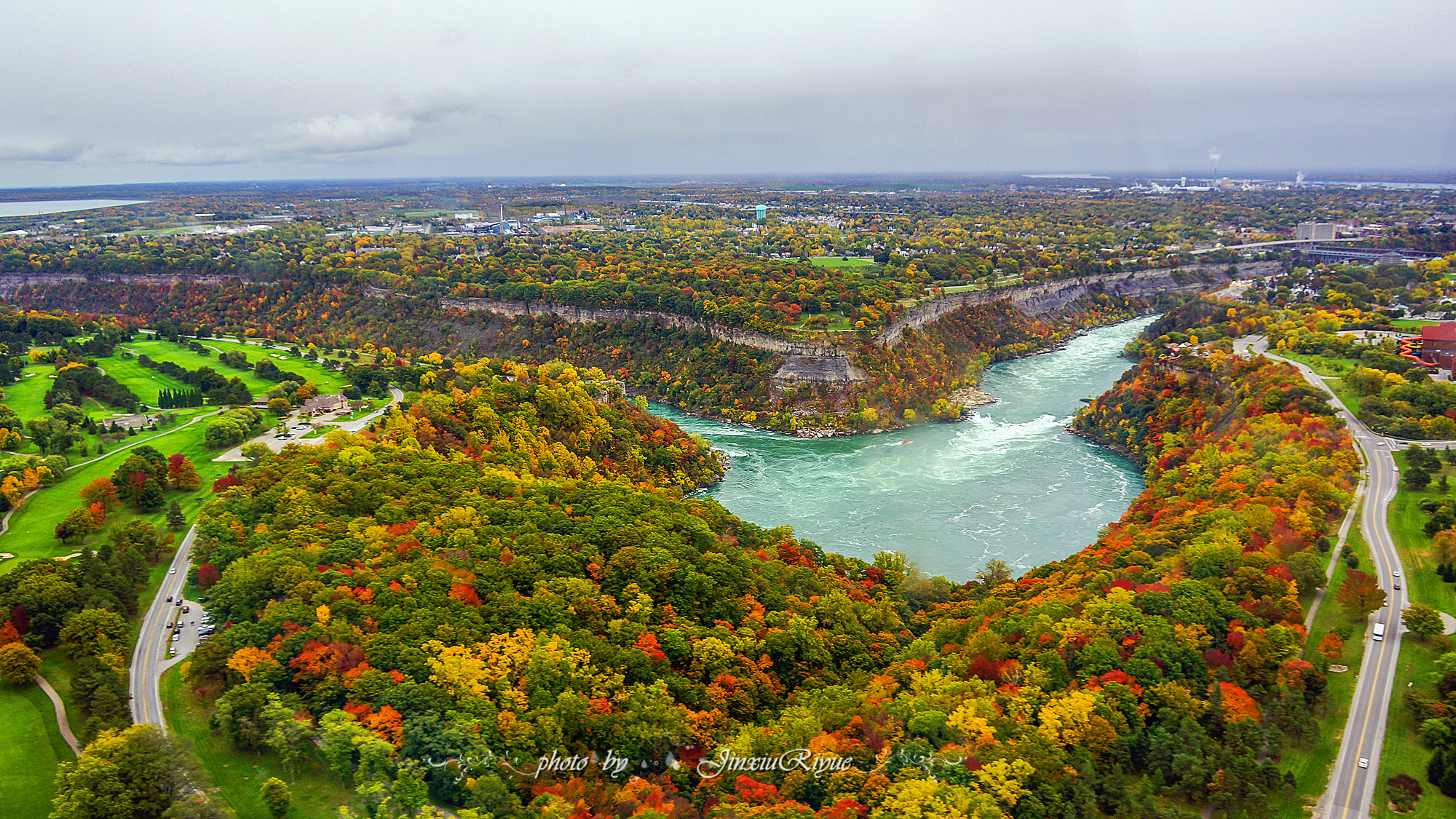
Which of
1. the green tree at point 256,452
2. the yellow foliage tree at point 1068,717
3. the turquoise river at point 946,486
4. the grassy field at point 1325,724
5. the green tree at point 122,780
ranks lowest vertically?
the turquoise river at point 946,486

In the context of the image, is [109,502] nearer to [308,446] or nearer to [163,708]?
[308,446]

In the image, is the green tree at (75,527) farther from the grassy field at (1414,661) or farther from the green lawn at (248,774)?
the grassy field at (1414,661)

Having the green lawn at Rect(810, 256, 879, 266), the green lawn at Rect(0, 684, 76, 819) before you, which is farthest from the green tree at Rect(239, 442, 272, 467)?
the green lawn at Rect(810, 256, 879, 266)

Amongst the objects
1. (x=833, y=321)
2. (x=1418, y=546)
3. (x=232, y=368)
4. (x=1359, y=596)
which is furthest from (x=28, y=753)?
(x=833, y=321)

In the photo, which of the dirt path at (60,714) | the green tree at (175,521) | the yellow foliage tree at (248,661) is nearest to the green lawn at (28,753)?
the dirt path at (60,714)

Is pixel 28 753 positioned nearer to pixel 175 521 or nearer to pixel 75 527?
pixel 75 527

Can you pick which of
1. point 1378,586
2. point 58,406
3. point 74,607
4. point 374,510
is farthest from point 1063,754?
point 58,406

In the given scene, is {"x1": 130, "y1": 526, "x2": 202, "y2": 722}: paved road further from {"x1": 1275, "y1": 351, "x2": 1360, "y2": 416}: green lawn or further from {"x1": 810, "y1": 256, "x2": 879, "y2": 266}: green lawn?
{"x1": 810, "y1": 256, "x2": 879, "y2": 266}: green lawn
